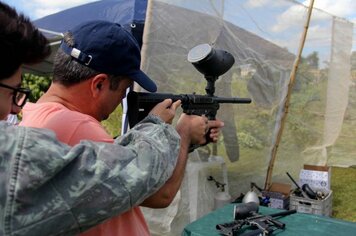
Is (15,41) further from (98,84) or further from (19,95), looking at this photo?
(98,84)

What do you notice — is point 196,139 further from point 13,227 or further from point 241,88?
point 241,88

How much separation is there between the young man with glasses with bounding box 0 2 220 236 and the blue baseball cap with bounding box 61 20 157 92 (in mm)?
262

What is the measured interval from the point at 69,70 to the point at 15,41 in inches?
16.6

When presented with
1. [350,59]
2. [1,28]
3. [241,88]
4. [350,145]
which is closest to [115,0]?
[241,88]

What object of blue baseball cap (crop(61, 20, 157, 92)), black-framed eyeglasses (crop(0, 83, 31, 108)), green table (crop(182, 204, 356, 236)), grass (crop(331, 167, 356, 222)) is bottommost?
grass (crop(331, 167, 356, 222))

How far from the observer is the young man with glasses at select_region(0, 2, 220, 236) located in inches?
27.5

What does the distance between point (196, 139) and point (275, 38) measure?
3.79 m

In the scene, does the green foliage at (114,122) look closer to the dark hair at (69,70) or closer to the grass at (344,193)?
the grass at (344,193)

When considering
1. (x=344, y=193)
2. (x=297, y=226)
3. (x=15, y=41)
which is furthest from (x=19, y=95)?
(x=344, y=193)

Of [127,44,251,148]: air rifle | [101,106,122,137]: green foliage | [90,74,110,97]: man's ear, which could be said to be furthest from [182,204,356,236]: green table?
[101,106,122,137]: green foliage

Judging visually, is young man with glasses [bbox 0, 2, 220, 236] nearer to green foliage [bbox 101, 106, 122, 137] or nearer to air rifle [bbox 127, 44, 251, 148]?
air rifle [bbox 127, 44, 251, 148]

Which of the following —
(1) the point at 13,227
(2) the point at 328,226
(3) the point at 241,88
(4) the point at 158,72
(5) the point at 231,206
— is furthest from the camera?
(3) the point at 241,88

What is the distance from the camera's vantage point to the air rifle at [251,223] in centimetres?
247

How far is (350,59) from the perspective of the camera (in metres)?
6.17
